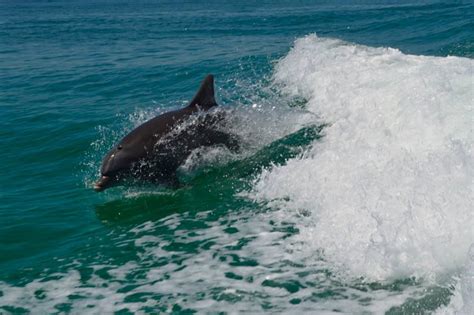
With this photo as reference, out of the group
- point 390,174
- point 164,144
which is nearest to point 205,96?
point 164,144

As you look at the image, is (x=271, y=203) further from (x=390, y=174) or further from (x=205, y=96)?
(x=205, y=96)

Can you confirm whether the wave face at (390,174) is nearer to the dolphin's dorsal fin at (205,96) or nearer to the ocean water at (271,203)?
the ocean water at (271,203)

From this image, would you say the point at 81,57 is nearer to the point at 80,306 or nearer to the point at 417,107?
the point at 417,107

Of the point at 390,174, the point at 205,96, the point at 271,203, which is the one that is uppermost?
the point at 205,96

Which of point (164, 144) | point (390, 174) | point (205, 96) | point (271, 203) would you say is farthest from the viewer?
point (205, 96)

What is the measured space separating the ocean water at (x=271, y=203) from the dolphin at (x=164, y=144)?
26cm

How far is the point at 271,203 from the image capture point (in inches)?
371

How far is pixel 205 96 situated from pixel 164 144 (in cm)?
138

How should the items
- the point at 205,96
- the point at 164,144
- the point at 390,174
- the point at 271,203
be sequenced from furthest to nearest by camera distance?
the point at 205,96 < the point at 164,144 < the point at 271,203 < the point at 390,174

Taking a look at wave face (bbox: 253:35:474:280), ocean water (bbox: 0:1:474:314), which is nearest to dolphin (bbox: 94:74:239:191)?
ocean water (bbox: 0:1:474:314)

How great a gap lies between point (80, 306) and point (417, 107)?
7.15m

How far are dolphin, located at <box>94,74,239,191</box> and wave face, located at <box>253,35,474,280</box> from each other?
1740 millimetres

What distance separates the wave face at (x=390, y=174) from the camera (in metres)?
6.77

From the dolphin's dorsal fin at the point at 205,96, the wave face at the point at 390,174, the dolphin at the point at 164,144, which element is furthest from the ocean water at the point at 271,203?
the dolphin's dorsal fin at the point at 205,96
